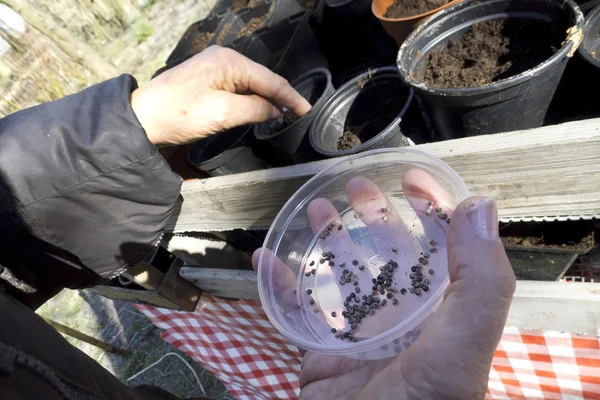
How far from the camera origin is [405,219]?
4.48ft

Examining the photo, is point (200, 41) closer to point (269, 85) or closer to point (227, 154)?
point (227, 154)

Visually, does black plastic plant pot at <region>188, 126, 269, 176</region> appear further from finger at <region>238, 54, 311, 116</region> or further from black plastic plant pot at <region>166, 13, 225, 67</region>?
black plastic plant pot at <region>166, 13, 225, 67</region>

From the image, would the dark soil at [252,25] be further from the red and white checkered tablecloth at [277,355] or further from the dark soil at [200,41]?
the red and white checkered tablecloth at [277,355]

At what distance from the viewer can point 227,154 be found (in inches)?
87.4

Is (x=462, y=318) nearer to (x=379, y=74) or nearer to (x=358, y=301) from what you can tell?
(x=358, y=301)

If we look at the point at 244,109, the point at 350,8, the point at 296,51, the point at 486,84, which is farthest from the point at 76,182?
the point at 350,8

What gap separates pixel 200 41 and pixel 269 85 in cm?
241

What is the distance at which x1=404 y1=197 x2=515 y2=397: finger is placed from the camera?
2.65 feet

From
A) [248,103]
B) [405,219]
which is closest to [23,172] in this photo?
[248,103]

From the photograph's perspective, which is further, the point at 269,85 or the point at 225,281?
the point at 225,281

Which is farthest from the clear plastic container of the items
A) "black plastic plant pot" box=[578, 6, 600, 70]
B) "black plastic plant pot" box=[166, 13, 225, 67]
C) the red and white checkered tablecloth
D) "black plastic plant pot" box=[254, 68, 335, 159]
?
"black plastic plant pot" box=[166, 13, 225, 67]

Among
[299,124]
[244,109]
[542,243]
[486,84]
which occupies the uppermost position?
[244,109]

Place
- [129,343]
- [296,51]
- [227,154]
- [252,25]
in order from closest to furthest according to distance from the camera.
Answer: [227,154] < [296,51] < [252,25] < [129,343]

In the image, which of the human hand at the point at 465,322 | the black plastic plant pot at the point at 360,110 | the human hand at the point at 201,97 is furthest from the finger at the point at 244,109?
the human hand at the point at 465,322
